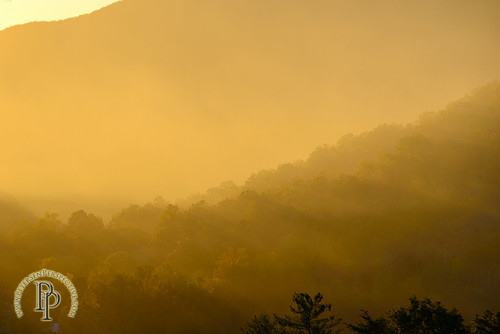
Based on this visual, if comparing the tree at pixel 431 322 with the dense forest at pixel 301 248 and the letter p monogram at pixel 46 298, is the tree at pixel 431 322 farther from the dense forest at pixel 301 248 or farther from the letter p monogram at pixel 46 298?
the letter p monogram at pixel 46 298

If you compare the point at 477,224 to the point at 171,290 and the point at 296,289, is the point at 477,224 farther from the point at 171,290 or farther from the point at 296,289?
the point at 171,290

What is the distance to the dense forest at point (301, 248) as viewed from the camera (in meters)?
53.2

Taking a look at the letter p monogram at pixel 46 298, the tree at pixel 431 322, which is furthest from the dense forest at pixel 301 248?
the tree at pixel 431 322

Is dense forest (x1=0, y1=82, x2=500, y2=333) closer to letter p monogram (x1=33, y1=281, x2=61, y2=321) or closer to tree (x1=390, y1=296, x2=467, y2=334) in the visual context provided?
letter p monogram (x1=33, y1=281, x2=61, y2=321)

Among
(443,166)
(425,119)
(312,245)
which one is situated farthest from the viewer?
(425,119)

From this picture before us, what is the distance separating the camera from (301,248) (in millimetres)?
66375

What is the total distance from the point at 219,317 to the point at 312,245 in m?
19.8

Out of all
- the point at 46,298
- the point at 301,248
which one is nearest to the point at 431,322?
the point at 46,298

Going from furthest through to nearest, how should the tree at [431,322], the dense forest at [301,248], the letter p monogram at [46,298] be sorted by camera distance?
the dense forest at [301,248] → the letter p monogram at [46,298] → the tree at [431,322]

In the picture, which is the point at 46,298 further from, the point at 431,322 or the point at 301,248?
the point at 301,248

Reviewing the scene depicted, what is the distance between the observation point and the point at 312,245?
68.4 m

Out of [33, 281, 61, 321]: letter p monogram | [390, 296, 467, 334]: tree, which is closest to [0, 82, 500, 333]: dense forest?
[33, 281, 61, 321]: letter p monogram

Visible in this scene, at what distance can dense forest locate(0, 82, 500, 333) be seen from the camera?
5316cm

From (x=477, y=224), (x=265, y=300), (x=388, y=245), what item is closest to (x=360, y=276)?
(x=388, y=245)
